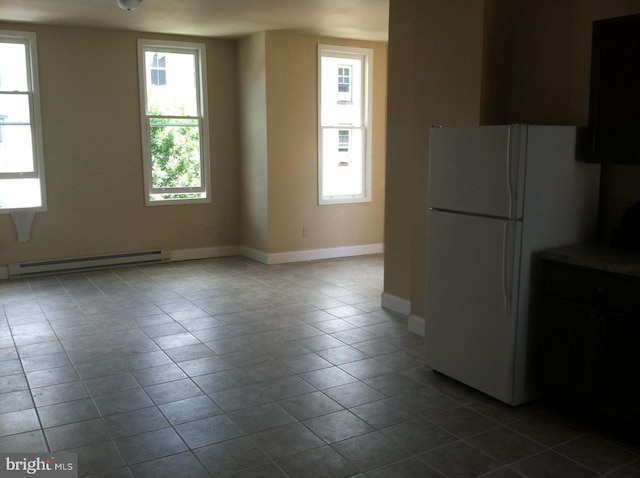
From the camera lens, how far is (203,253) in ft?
24.8

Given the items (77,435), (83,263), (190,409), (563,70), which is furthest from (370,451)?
(83,263)

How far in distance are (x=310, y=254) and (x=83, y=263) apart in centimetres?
266

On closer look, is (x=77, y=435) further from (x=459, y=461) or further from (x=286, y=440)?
(x=459, y=461)

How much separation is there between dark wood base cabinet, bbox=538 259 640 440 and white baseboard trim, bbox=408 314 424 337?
53.1 inches

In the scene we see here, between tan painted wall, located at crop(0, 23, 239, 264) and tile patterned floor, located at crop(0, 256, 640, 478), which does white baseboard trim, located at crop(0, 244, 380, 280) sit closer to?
tan painted wall, located at crop(0, 23, 239, 264)

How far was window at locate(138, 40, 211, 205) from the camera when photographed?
701cm

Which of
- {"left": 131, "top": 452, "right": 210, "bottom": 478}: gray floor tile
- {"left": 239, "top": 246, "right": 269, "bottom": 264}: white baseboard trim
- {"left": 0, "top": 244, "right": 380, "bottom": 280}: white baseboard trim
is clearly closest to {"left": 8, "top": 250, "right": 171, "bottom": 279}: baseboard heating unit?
{"left": 0, "top": 244, "right": 380, "bottom": 280}: white baseboard trim

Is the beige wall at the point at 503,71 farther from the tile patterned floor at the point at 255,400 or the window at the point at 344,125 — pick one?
the window at the point at 344,125

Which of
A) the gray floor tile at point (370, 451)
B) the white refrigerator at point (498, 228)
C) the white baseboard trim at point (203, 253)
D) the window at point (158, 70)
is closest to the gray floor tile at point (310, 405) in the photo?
the gray floor tile at point (370, 451)

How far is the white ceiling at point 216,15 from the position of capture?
17.6ft

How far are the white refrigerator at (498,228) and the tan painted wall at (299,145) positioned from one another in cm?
373

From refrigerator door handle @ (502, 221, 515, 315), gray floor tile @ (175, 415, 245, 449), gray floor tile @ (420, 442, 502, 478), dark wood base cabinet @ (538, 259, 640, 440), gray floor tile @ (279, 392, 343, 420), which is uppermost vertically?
refrigerator door handle @ (502, 221, 515, 315)

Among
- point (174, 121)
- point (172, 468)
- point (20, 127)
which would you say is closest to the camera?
point (172, 468)

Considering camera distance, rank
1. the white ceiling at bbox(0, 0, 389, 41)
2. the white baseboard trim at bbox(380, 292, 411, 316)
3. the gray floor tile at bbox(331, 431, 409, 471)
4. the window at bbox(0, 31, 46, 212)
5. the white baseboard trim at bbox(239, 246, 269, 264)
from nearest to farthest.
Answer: the gray floor tile at bbox(331, 431, 409, 471)
the white baseboard trim at bbox(380, 292, 411, 316)
the white ceiling at bbox(0, 0, 389, 41)
the window at bbox(0, 31, 46, 212)
the white baseboard trim at bbox(239, 246, 269, 264)
